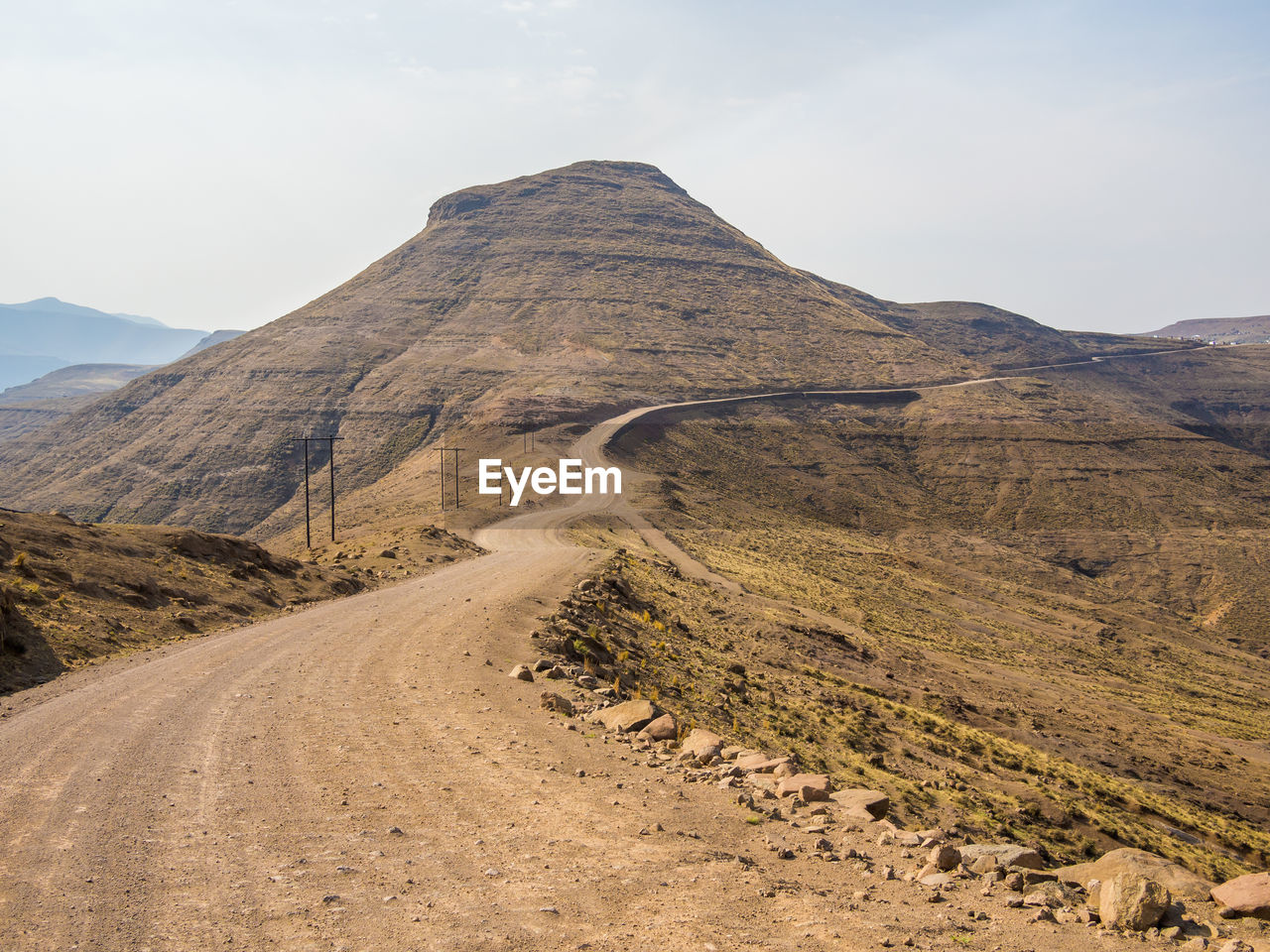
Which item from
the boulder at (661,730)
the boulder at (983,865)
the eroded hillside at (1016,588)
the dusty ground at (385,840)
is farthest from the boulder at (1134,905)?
the eroded hillside at (1016,588)

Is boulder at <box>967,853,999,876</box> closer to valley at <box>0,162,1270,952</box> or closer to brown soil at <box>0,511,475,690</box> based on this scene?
valley at <box>0,162,1270,952</box>

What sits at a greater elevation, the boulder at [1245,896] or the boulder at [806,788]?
the boulder at [806,788]

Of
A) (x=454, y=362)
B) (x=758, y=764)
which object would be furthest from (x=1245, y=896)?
(x=454, y=362)

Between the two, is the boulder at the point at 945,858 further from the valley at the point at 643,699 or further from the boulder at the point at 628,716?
the boulder at the point at 628,716

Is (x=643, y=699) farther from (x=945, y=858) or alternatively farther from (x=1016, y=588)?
(x=1016, y=588)

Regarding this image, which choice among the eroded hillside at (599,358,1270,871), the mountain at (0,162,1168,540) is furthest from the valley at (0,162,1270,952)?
the mountain at (0,162,1168,540)

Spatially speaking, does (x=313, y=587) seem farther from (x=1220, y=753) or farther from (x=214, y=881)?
(x=1220, y=753)
